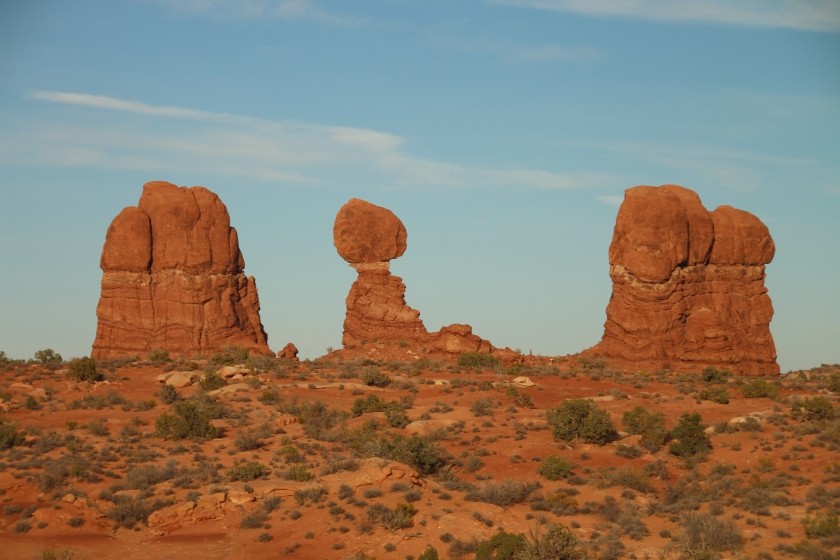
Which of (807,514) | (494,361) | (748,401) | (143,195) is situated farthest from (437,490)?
(143,195)

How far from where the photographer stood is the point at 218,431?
41875 mm

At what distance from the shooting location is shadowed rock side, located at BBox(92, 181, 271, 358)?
65438mm

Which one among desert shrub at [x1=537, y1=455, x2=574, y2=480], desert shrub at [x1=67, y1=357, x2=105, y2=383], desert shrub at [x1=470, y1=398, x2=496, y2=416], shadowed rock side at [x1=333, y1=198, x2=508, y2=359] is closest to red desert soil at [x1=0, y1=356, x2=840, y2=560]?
desert shrub at [x1=470, y1=398, x2=496, y2=416]

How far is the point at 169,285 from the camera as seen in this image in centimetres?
6625

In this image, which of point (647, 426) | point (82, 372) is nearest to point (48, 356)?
point (82, 372)

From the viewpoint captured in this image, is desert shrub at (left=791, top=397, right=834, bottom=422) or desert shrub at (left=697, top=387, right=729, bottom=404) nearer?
desert shrub at (left=791, top=397, right=834, bottom=422)

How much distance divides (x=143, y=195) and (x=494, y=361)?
23302 mm

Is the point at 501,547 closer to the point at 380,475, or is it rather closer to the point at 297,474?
the point at 380,475

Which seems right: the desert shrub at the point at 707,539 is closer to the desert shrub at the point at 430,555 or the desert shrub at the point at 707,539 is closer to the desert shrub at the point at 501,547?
the desert shrub at the point at 501,547

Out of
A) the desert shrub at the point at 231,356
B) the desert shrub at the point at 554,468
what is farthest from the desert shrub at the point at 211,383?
the desert shrub at the point at 554,468

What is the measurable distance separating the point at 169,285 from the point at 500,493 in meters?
37.5

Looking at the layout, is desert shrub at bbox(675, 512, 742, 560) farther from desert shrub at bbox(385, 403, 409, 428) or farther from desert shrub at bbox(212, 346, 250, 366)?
desert shrub at bbox(212, 346, 250, 366)

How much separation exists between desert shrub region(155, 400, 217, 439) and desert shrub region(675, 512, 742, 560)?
18.3 metres

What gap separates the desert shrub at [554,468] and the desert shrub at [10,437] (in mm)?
17199
